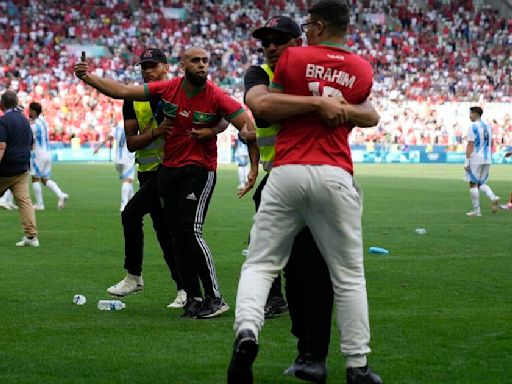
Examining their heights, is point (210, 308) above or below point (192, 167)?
below

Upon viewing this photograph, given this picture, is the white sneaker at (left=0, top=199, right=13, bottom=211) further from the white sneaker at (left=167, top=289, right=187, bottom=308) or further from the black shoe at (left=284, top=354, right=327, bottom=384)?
the black shoe at (left=284, top=354, right=327, bottom=384)

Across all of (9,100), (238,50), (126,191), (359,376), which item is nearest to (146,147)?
(359,376)

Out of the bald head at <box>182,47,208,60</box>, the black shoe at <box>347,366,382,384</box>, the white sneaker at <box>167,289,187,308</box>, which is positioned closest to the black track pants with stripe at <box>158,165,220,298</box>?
the white sneaker at <box>167,289,187,308</box>

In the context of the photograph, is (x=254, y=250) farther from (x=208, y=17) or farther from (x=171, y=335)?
(x=208, y=17)

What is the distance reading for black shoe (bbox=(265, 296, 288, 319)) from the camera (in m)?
8.60

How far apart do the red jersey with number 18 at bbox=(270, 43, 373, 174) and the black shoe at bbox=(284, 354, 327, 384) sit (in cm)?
115

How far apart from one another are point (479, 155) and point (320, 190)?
1758 centimetres

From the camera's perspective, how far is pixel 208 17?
201 feet

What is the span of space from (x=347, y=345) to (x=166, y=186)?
10.7 ft

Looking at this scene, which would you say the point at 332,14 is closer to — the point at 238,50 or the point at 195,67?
the point at 195,67

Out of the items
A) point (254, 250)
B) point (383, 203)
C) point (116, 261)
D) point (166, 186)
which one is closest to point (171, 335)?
point (166, 186)

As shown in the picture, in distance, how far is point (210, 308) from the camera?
8477mm

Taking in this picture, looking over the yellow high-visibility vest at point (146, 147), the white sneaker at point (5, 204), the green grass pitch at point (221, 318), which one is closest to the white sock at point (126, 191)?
the white sneaker at point (5, 204)

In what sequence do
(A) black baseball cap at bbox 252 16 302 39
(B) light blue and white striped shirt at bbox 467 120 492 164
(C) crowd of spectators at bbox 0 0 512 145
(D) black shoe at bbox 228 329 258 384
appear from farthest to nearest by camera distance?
(C) crowd of spectators at bbox 0 0 512 145 < (B) light blue and white striped shirt at bbox 467 120 492 164 < (A) black baseball cap at bbox 252 16 302 39 < (D) black shoe at bbox 228 329 258 384
